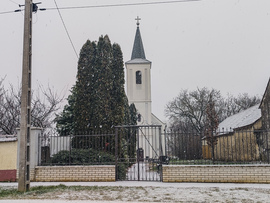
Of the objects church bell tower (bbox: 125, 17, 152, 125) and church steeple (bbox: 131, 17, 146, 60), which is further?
church steeple (bbox: 131, 17, 146, 60)

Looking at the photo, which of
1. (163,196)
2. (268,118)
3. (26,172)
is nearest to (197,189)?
(163,196)

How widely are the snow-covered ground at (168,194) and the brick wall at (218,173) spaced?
449 millimetres

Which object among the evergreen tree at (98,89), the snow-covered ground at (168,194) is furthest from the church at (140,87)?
the snow-covered ground at (168,194)

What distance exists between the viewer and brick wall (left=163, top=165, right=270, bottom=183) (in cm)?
1043

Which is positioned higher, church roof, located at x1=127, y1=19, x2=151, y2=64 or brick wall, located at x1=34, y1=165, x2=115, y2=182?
church roof, located at x1=127, y1=19, x2=151, y2=64

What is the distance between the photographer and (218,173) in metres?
10.7

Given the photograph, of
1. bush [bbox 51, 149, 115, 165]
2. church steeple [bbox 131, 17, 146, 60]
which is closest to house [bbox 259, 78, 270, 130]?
bush [bbox 51, 149, 115, 165]

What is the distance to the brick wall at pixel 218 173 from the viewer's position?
411 inches

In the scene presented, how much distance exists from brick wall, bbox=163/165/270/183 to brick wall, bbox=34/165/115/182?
2.25 metres

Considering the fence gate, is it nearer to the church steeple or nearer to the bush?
the bush

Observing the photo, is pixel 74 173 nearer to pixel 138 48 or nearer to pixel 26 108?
pixel 26 108

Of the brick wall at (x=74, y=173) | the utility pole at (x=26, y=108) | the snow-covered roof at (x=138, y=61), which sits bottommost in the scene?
the brick wall at (x=74, y=173)

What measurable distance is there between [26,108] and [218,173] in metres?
7.15

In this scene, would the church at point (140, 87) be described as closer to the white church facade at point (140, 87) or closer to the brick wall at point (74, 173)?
the white church facade at point (140, 87)
